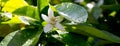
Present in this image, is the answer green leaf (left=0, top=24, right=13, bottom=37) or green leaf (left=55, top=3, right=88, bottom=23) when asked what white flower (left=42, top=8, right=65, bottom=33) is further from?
green leaf (left=0, top=24, right=13, bottom=37)

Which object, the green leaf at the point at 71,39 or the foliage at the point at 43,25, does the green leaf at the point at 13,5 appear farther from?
the green leaf at the point at 71,39

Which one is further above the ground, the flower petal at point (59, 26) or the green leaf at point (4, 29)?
the flower petal at point (59, 26)

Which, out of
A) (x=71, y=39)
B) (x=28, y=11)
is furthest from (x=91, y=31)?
(x=28, y=11)

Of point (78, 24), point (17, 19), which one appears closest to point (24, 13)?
point (17, 19)


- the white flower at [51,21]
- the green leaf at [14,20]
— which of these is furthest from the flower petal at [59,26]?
the green leaf at [14,20]

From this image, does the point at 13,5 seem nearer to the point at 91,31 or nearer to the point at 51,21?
the point at 51,21

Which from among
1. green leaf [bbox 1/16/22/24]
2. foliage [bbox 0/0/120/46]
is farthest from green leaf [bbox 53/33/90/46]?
green leaf [bbox 1/16/22/24]
